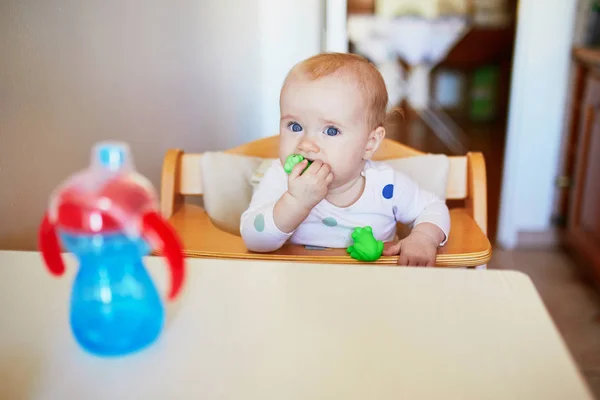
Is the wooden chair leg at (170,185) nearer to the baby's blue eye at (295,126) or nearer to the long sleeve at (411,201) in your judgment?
the baby's blue eye at (295,126)

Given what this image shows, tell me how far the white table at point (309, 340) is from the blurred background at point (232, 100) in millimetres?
417

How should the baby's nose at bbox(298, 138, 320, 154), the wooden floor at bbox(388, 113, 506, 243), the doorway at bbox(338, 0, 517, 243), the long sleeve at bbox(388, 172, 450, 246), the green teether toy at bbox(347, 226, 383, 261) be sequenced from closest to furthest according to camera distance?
the green teether toy at bbox(347, 226, 383, 261), the baby's nose at bbox(298, 138, 320, 154), the long sleeve at bbox(388, 172, 450, 246), the wooden floor at bbox(388, 113, 506, 243), the doorway at bbox(338, 0, 517, 243)

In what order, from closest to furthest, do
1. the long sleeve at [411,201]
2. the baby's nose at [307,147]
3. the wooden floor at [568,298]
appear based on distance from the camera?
the baby's nose at [307,147]
the long sleeve at [411,201]
the wooden floor at [568,298]

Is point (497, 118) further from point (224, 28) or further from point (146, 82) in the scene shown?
point (146, 82)

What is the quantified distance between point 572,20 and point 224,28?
4.08ft

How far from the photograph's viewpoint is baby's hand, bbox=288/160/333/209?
92cm

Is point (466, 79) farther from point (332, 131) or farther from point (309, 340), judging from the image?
point (309, 340)

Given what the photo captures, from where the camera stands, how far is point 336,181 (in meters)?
1.06

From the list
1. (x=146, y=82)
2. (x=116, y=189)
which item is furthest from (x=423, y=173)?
(x=116, y=189)

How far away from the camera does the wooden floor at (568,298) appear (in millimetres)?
1646

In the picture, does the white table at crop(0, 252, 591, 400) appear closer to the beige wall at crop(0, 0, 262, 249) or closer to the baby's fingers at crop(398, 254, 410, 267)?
the baby's fingers at crop(398, 254, 410, 267)

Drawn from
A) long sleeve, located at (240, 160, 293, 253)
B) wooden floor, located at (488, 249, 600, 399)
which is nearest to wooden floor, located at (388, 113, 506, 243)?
wooden floor, located at (488, 249, 600, 399)

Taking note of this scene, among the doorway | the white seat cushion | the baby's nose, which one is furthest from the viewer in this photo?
the doorway

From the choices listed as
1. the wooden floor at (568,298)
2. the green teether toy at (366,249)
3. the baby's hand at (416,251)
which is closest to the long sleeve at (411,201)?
the baby's hand at (416,251)
